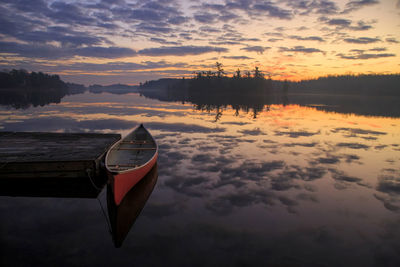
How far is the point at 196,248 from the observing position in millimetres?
6656

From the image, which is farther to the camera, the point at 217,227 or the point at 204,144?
the point at 204,144

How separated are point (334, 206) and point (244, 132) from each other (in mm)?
14316

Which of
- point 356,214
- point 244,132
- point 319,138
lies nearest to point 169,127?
point 244,132

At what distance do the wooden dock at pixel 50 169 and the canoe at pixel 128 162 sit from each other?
2.50 ft

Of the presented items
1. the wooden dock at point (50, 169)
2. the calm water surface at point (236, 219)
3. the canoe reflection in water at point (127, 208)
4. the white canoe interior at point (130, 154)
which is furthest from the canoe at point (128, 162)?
the calm water surface at point (236, 219)

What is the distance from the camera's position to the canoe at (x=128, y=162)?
27.6ft

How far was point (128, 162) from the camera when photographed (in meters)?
12.5

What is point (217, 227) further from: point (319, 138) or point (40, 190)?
point (319, 138)

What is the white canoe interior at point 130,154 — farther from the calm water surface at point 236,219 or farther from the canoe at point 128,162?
the calm water surface at point 236,219

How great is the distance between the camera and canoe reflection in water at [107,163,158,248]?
742cm

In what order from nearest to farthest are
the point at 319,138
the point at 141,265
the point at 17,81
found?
the point at 141,265
the point at 319,138
the point at 17,81

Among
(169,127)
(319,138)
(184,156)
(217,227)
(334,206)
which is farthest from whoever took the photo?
(169,127)

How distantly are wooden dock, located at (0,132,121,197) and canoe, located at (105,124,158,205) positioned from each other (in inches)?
30.0

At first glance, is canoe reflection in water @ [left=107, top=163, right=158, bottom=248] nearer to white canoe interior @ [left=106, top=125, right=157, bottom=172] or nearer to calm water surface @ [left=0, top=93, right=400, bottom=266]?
calm water surface @ [left=0, top=93, right=400, bottom=266]
